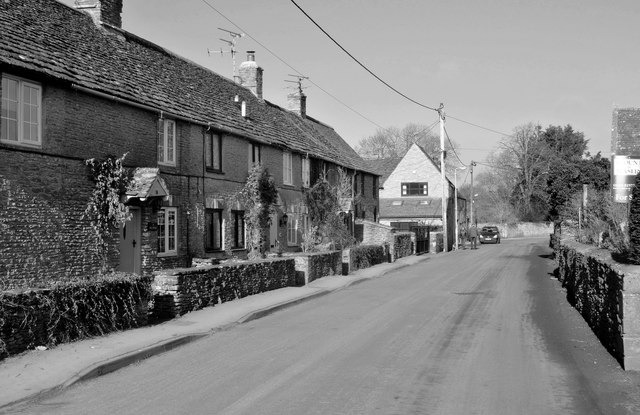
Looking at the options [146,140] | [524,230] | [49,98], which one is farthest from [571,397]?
[524,230]

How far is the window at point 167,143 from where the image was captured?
20.9m

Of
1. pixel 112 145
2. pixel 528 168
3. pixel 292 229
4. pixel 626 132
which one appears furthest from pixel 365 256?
pixel 528 168

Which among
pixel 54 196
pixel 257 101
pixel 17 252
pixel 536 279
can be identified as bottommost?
pixel 536 279

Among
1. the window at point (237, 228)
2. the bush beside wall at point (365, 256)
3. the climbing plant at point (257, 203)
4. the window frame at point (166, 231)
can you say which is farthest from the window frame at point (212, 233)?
the bush beside wall at point (365, 256)

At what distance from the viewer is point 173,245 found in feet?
70.3

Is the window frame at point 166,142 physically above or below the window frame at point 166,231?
above

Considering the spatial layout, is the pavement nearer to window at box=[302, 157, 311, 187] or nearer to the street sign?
the street sign

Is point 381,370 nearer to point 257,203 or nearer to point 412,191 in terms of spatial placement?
point 257,203

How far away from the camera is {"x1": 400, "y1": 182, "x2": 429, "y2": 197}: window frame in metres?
62.6

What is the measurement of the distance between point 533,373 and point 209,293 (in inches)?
326

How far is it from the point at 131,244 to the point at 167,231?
1.83m

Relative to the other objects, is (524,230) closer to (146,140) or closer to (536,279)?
(536,279)

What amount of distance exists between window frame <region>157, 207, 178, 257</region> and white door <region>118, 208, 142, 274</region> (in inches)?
42.4

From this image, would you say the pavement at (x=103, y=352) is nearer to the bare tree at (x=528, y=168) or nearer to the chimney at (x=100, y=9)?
the chimney at (x=100, y=9)
